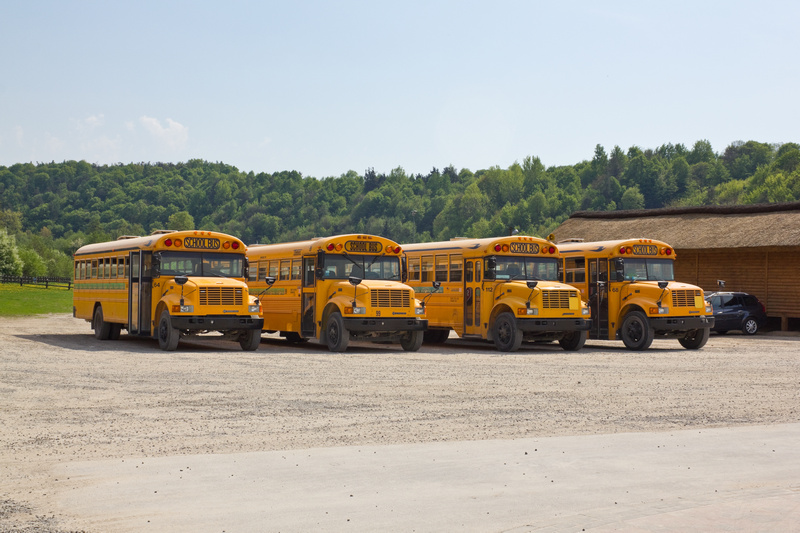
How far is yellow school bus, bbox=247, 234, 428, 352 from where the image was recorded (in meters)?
22.5

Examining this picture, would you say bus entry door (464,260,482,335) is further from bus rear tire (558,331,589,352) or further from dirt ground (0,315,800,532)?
bus rear tire (558,331,589,352)

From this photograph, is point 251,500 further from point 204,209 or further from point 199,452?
point 204,209

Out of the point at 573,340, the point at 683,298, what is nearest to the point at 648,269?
the point at 683,298

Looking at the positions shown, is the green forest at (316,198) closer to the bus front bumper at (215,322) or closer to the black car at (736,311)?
the black car at (736,311)

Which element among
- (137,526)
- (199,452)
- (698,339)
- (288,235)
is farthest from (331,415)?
(288,235)

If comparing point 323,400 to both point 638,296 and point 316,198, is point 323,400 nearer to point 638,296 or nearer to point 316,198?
point 638,296

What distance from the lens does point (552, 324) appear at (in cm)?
2316

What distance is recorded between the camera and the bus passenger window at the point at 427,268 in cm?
2634

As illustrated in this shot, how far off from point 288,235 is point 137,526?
154 m

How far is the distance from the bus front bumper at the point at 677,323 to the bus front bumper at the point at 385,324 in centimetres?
569

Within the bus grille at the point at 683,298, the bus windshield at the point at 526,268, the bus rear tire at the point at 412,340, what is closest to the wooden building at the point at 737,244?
the bus grille at the point at 683,298

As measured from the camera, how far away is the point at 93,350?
22266 millimetres

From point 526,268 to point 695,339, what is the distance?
16.7ft

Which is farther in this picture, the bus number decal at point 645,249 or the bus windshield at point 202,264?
the bus number decal at point 645,249
